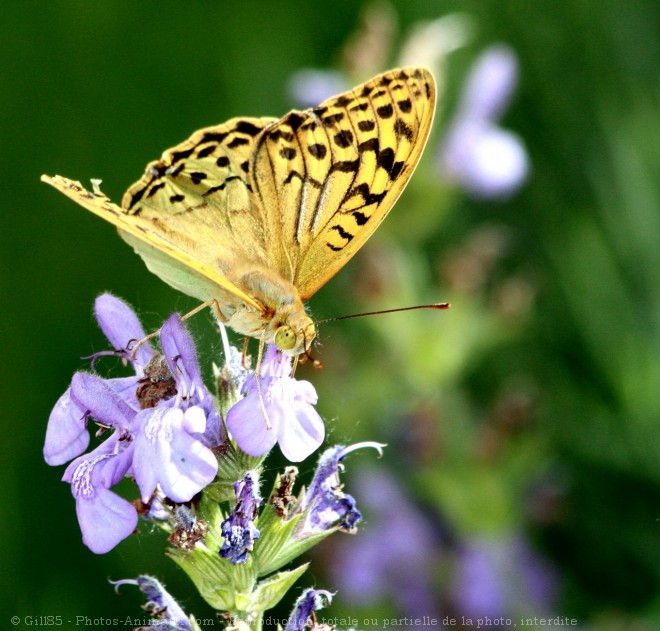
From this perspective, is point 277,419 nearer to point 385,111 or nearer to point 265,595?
point 265,595

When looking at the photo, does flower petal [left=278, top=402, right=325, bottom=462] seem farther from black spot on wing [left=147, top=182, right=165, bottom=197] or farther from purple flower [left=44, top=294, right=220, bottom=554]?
black spot on wing [left=147, top=182, right=165, bottom=197]

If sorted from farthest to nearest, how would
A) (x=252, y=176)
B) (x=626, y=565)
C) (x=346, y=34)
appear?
1. (x=346, y=34)
2. (x=626, y=565)
3. (x=252, y=176)

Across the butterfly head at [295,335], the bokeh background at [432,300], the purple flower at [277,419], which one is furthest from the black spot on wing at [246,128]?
the bokeh background at [432,300]

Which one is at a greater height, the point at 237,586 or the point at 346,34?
the point at 346,34

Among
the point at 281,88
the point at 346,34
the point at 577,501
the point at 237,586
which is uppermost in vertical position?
the point at 346,34

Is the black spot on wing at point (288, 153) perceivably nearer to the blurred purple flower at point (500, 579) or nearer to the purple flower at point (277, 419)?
the purple flower at point (277, 419)

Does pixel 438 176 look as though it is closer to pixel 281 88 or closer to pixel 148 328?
pixel 281 88

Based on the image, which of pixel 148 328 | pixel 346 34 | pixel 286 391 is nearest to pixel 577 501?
pixel 148 328
